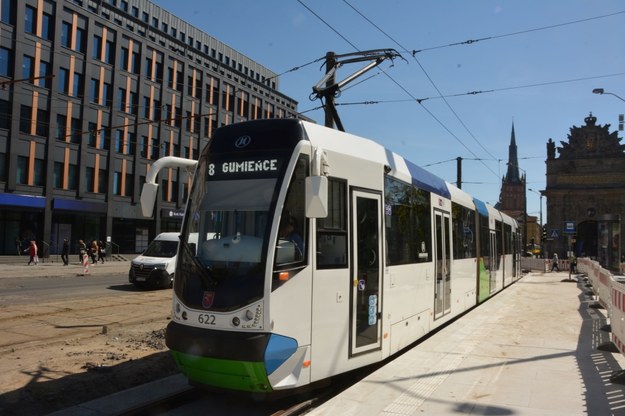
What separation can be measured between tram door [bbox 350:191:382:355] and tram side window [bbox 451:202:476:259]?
15.7 feet

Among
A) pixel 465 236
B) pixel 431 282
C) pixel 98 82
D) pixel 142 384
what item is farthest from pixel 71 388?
pixel 98 82

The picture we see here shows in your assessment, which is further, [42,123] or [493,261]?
[42,123]

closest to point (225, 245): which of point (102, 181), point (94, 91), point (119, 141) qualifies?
point (94, 91)

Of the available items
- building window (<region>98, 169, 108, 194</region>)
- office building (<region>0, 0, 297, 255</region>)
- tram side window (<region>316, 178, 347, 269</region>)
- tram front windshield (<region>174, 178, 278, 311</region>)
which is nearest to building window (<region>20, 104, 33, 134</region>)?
office building (<region>0, 0, 297, 255</region>)

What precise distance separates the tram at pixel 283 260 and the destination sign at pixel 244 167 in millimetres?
12

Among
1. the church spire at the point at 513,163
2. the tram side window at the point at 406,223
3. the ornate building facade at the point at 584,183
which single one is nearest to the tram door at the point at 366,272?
the tram side window at the point at 406,223

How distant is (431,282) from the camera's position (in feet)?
30.3

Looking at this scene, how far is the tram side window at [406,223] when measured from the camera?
7.37 meters

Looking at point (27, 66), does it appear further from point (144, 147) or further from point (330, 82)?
point (330, 82)

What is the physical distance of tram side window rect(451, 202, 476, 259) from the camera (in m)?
11.3

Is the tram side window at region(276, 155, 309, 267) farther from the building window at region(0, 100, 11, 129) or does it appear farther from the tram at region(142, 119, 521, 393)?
the building window at region(0, 100, 11, 129)

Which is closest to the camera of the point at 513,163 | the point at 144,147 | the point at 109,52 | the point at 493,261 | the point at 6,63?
the point at 493,261

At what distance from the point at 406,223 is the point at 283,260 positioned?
3.21 metres

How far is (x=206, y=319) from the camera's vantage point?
5.34 metres
